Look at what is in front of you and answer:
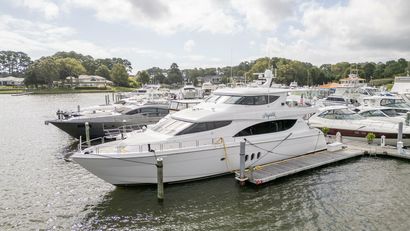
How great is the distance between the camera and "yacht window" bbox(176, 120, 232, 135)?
13.5 m

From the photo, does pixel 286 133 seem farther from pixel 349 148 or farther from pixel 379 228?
pixel 379 228

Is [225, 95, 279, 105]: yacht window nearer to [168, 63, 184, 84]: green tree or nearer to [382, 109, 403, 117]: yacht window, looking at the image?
[382, 109, 403, 117]: yacht window

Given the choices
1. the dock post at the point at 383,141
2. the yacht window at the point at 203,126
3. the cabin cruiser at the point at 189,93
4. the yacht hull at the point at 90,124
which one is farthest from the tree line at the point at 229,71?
the yacht window at the point at 203,126

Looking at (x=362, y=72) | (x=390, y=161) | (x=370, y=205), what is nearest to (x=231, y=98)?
(x=370, y=205)

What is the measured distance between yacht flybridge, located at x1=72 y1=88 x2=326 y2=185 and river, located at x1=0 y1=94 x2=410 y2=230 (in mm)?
841

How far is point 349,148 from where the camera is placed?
1775cm

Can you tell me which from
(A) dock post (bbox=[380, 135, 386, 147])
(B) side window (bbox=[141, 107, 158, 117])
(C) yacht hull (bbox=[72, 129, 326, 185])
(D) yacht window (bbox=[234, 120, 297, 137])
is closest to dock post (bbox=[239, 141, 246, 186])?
(C) yacht hull (bbox=[72, 129, 326, 185])

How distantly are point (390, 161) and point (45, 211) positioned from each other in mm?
15580

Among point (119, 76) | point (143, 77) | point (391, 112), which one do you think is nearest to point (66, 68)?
point (119, 76)

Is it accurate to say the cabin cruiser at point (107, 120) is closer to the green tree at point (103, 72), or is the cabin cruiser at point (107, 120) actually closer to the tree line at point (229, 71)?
the tree line at point (229, 71)

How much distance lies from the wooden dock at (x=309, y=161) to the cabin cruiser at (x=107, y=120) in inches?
382

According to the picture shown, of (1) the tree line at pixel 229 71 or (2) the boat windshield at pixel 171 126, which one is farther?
(1) the tree line at pixel 229 71

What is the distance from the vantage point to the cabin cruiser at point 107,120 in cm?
2205

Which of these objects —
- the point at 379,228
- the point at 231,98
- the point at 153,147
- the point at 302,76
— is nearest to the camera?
→ the point at 379,228
